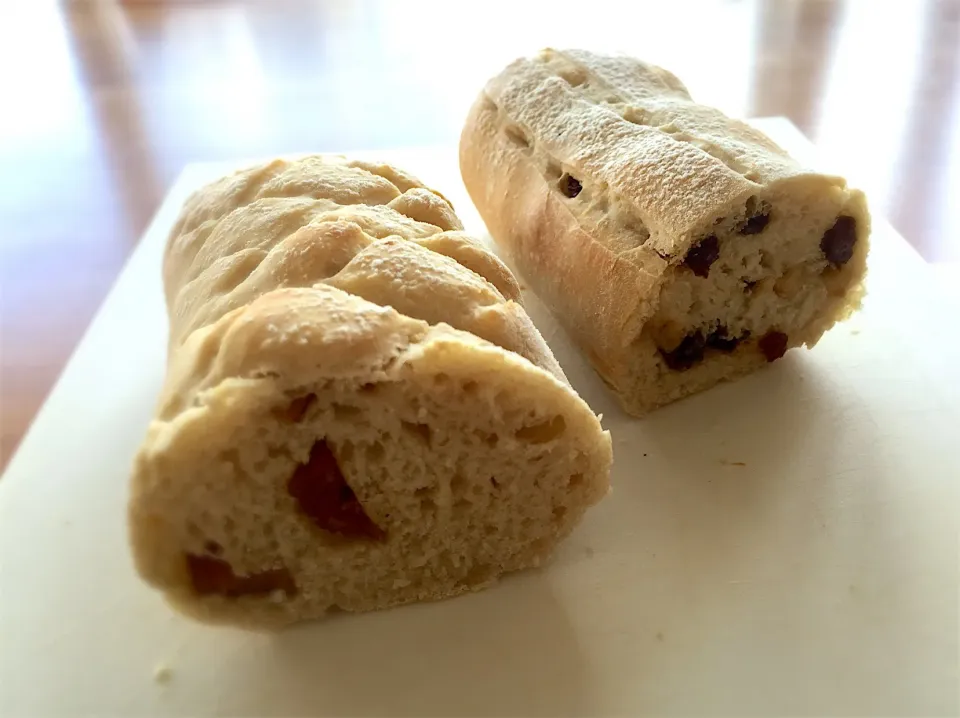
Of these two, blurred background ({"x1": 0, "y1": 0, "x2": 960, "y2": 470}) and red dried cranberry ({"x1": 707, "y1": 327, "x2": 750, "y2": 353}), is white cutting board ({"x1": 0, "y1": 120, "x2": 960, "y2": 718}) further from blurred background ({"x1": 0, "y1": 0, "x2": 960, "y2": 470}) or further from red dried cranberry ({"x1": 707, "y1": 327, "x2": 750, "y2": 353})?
blurred background ({"x1": 0, "y1": 0, "x2": 960, "y2": 470})

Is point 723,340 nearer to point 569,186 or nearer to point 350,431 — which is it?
point 569,186

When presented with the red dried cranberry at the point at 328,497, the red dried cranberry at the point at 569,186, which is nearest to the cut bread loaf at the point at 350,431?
the red dried cranberry at the point at 328,497

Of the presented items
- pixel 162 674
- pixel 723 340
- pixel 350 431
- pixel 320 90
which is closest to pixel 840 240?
pixel 723 340

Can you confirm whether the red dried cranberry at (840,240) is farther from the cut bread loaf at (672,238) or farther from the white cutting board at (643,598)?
the white cutting board at (643,598)

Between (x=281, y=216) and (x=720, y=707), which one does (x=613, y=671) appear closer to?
(x=720, y=707)

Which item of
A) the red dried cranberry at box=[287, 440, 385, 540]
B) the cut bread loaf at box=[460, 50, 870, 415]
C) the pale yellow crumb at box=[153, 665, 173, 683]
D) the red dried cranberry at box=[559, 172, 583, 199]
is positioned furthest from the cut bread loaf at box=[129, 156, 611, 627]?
the red dried cranberry at box=[559, 172, 583, 199]

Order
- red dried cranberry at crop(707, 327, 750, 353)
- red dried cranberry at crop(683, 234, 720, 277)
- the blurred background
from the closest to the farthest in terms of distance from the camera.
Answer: red dried cranberry at crop(683, 234, 720, 277)
red dried cranberry at crop(707, 327, 750, 353)
the blurred background

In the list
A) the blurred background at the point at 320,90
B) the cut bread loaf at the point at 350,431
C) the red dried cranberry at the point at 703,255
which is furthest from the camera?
the blurred background at the point at 320,90
